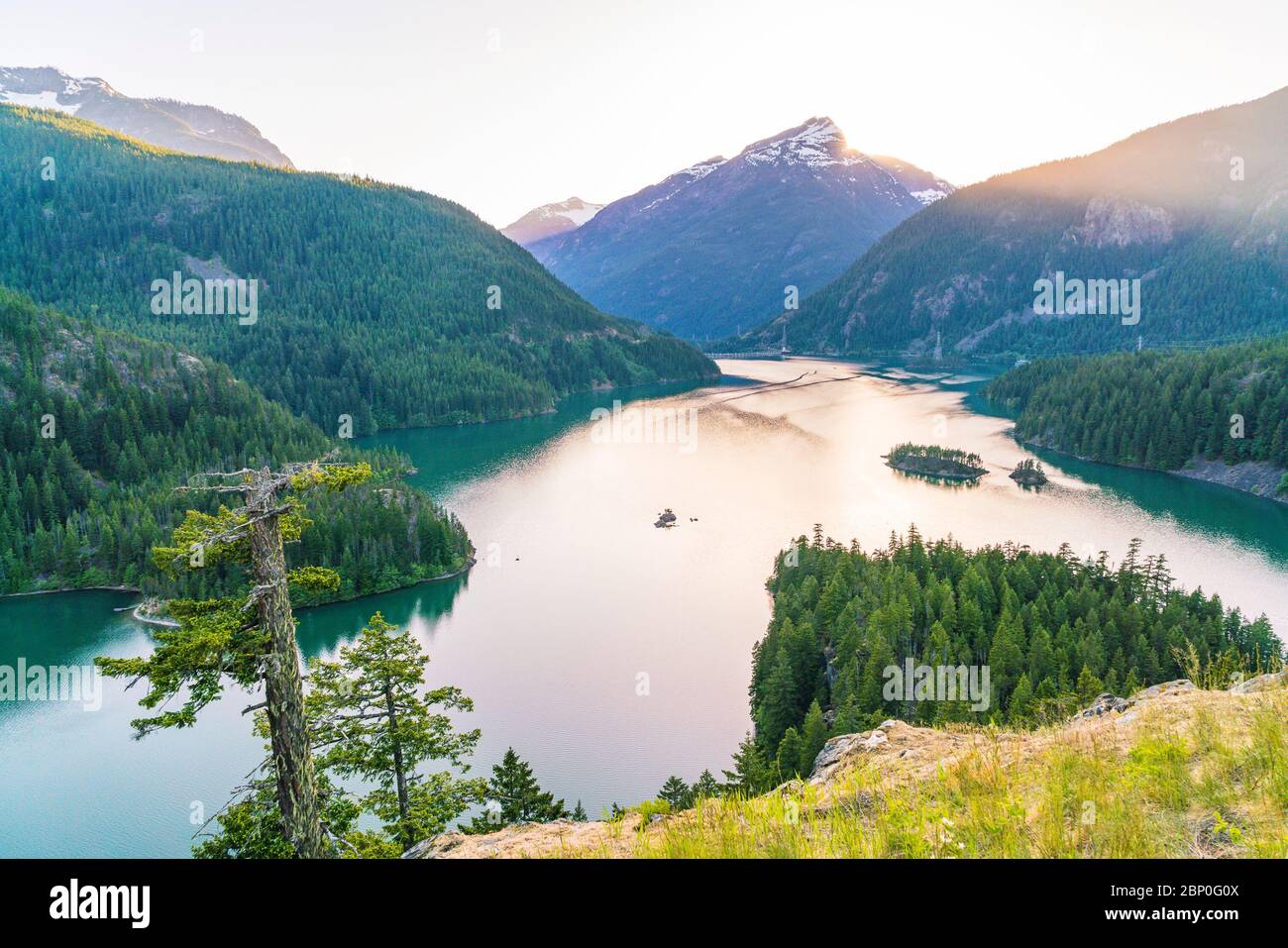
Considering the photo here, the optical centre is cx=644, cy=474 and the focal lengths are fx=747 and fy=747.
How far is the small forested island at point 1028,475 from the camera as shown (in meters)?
108

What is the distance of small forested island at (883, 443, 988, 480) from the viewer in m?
113

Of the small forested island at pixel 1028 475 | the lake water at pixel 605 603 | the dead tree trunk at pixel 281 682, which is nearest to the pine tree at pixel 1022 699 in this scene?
the lake water at pixel 605 603

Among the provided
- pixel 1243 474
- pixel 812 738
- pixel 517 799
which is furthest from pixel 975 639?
pixel 1243 474

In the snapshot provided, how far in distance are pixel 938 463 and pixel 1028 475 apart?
41.1ft

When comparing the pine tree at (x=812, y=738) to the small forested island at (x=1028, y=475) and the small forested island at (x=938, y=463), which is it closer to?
the small forested island at (x=938, y=463)

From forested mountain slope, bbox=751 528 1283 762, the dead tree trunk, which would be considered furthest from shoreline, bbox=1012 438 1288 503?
the dead tree trunk

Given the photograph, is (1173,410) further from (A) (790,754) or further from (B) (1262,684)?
(B) (1262,684)

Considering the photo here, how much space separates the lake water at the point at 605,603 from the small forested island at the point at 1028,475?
1889 mm

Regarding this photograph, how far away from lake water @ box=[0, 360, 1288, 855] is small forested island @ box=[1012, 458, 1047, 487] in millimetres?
1889

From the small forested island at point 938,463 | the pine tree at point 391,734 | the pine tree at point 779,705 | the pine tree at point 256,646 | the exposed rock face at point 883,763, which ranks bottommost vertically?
the pine tree at point 779,705

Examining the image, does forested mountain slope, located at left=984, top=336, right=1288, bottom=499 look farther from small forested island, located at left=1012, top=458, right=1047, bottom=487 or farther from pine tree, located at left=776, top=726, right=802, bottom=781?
pine tree, located at left=776, top=726, right=802, bottom=781

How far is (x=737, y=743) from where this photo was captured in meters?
44.2

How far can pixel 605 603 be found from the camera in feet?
222

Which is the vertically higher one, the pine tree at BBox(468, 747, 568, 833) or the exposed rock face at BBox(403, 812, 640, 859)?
the exposed rock face at BBox(403, 812, 640, 859)
